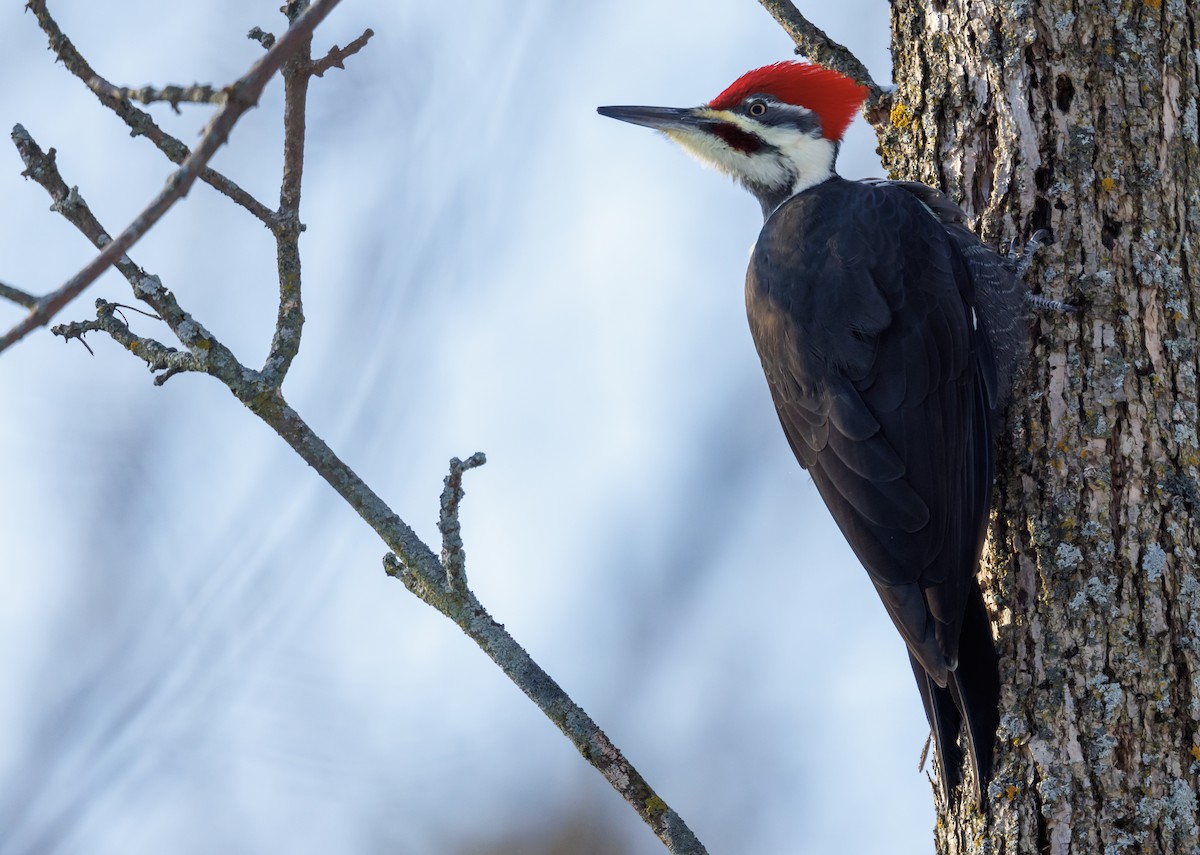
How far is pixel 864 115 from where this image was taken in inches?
127

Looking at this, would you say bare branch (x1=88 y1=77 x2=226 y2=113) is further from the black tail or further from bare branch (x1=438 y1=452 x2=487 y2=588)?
the black tail

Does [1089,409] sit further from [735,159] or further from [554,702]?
[735,159]

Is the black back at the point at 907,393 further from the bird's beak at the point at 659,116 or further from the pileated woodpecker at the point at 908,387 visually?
the bird's beak at the point at 659,116

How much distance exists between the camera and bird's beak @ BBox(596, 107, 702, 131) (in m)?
3.74

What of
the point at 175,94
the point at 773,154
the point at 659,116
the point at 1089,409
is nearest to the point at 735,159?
the point at 773,154

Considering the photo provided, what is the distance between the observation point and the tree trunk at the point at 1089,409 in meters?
2.26

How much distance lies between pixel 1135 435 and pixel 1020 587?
38 cm

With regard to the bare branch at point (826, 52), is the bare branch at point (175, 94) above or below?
below

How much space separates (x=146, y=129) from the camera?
6.82 feet

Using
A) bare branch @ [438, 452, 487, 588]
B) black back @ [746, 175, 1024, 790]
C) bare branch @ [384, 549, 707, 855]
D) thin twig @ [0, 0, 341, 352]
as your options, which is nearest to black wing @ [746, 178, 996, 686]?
black back @ [746, 175, 1024, 790]

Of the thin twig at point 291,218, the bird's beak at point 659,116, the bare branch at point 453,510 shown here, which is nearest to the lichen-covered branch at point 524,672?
the bare branch at point 453,510

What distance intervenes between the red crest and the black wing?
56 centimetres

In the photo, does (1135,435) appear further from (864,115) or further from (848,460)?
(864,115)

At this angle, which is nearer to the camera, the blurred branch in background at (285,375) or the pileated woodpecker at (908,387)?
the blurred branch in background at (285,375)
